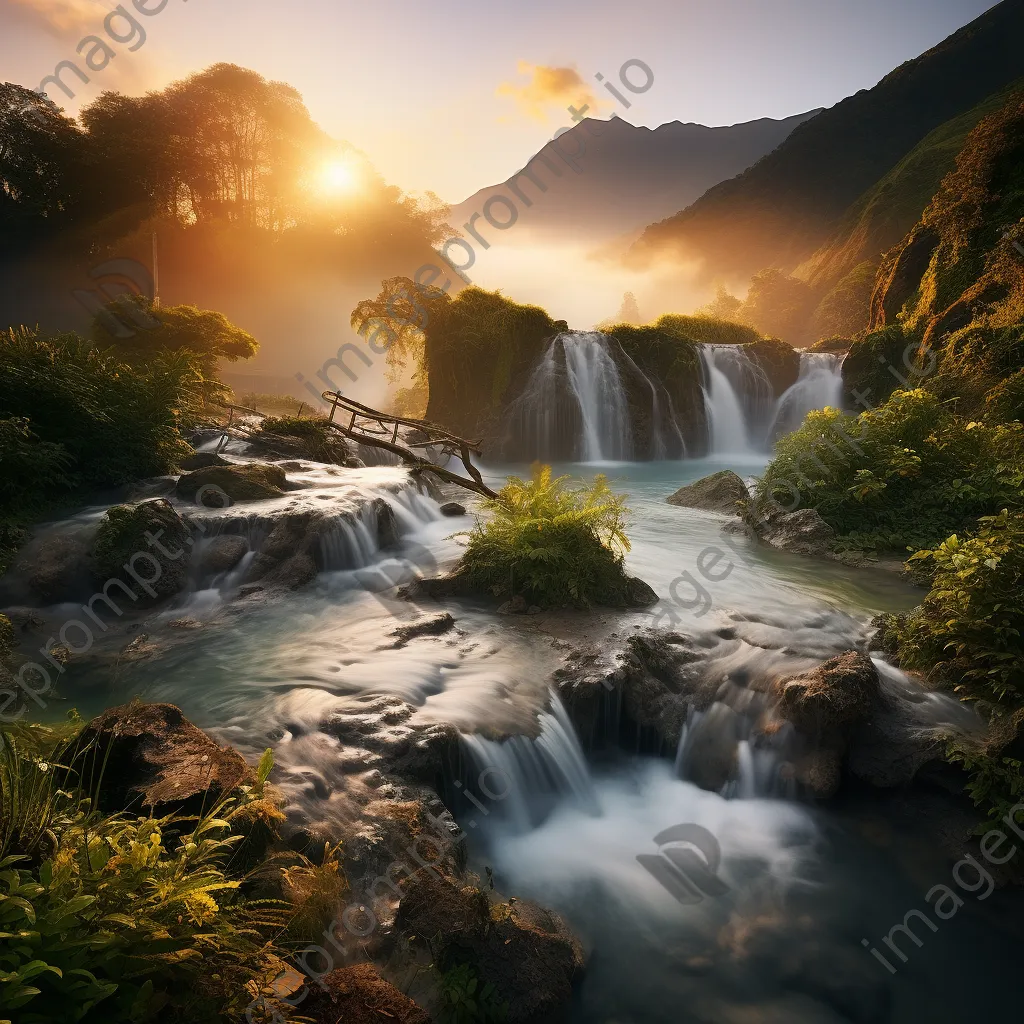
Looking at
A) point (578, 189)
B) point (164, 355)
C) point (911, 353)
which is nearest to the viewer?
point (164, 355)

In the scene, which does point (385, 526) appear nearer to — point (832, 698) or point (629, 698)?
point (629, 698)

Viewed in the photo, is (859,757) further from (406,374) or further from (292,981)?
(406,374)

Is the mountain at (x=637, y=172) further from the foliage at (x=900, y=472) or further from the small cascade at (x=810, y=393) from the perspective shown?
the foliage at (x=900, y=472)

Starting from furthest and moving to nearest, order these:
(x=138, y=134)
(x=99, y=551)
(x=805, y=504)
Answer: (x=138, y=134) < (x=805, y=504) < (x=99, y=551)

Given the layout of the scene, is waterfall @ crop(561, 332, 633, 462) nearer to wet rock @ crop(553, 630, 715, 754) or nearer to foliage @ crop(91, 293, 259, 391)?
foliage @ crop(91, 293, 259, 391)

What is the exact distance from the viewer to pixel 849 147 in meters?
61.0

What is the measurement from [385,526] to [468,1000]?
28.5ft

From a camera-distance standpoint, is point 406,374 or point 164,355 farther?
point 406,374

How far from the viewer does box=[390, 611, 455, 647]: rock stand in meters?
7.07

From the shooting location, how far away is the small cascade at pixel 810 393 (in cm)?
2397

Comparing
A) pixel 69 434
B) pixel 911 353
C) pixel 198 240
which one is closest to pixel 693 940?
pixel 69 434

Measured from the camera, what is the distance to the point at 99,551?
8.12 m

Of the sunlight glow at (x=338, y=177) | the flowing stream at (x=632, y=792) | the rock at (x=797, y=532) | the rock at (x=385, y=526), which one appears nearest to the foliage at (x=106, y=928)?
the flowing stream at (x=632, y=792)

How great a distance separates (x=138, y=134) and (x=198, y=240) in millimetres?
7893
